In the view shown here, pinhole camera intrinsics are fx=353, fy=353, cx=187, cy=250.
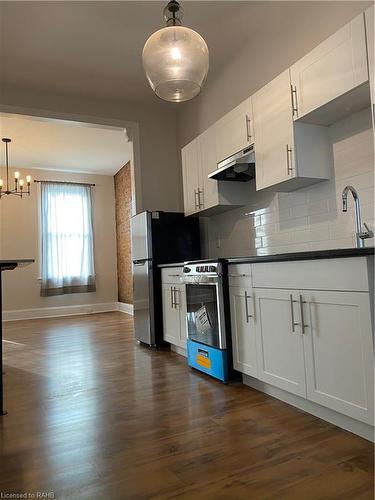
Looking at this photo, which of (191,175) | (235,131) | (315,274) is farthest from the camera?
(191,175)

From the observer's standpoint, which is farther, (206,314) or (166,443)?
(206,314)

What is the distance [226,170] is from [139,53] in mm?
1584

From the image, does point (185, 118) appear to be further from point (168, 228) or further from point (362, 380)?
point (362, 380)

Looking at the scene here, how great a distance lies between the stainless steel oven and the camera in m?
2.63

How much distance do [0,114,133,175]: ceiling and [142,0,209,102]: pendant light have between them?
8.93 feet

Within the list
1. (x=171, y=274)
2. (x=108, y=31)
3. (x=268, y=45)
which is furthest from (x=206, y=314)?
(x=108, y=31)

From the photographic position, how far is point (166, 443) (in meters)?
1.73

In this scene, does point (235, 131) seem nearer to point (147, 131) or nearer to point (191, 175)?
point (191, 175)

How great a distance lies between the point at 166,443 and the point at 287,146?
2026 mm

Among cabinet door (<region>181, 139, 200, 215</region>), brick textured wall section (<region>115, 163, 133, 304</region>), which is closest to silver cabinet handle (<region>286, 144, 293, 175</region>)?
cabinet door (<region>181, 139, 200, 215</region>)

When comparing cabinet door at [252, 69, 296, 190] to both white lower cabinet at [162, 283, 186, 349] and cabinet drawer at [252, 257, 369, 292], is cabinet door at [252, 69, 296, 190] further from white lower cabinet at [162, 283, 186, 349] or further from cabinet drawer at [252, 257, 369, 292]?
white lower cabinet at [162, 283, 186, 349]

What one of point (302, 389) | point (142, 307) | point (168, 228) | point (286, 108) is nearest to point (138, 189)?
point (168, 228)

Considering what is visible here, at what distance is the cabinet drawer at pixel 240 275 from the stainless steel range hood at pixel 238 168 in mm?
940

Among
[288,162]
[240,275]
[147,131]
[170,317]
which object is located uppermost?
[147,131]
